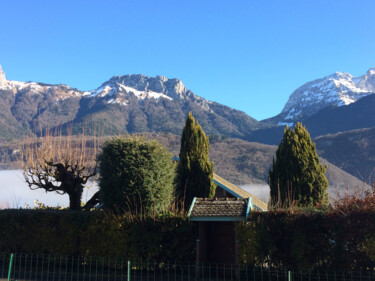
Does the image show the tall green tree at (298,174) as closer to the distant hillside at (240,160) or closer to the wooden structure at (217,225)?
the wooden structure at (217,225)

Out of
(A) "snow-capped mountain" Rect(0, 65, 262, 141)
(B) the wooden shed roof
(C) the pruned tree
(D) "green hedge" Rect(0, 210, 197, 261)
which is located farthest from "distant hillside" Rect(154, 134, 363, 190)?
(B) the wooden shed roof

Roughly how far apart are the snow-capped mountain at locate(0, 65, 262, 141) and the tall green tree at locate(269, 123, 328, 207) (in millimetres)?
91180

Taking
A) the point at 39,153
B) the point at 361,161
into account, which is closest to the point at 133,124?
the point at 361,161

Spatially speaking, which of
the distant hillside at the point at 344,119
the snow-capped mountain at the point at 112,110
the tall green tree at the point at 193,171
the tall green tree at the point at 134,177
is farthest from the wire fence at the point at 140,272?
the distant hillside at the point at 344,119

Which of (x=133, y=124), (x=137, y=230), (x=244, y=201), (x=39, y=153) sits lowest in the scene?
(x=137, y=230)

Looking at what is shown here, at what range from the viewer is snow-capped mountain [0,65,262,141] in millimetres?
120500

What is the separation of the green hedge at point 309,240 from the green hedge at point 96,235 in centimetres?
224

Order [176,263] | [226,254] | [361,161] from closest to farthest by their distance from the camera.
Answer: [176,263] < [226,254] < [361,161]

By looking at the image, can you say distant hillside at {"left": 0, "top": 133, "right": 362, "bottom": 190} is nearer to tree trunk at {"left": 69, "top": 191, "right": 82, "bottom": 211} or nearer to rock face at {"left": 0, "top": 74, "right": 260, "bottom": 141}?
rock face at {"left": 0, "top": 74, "right": 260, "bottom": 141}

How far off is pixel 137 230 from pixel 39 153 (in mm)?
6979

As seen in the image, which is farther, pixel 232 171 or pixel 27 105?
pixel 27 105

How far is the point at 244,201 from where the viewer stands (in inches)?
491

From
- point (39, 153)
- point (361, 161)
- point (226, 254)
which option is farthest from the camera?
point (361, 161)

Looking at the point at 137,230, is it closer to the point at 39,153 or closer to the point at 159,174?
the point at 159,174
